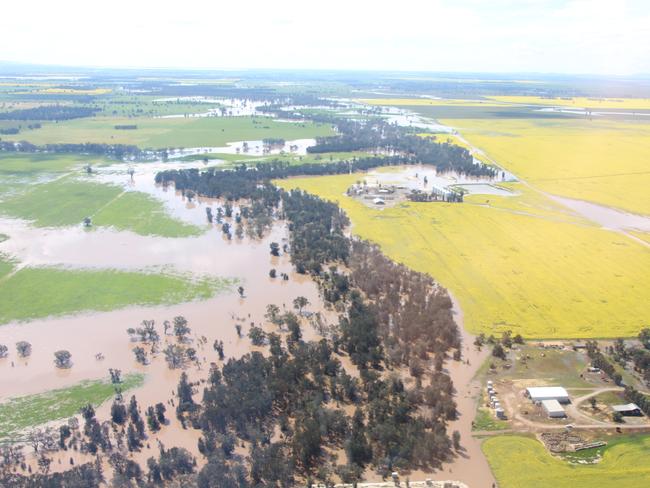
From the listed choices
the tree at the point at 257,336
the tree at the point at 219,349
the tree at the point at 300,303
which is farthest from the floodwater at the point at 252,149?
the tree at the point at 219,349

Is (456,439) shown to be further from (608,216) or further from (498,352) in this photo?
(608,216)

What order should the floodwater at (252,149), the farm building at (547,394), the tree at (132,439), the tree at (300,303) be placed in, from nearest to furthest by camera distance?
1. the tree at (132,439)
2. the farm building at (547,394)
3. the tree at (300,303)
4. the floodwater at (252,149)

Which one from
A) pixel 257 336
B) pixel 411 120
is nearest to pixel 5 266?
pixel 257 336

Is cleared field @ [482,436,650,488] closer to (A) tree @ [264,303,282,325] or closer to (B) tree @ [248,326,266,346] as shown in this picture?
(B) tree @ [248,326,266,346]

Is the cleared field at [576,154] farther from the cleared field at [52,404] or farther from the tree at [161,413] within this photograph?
the cleared field at [52,404]

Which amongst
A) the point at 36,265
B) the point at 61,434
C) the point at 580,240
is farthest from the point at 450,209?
the point at 61,434

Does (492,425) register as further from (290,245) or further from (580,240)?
(580,240)
